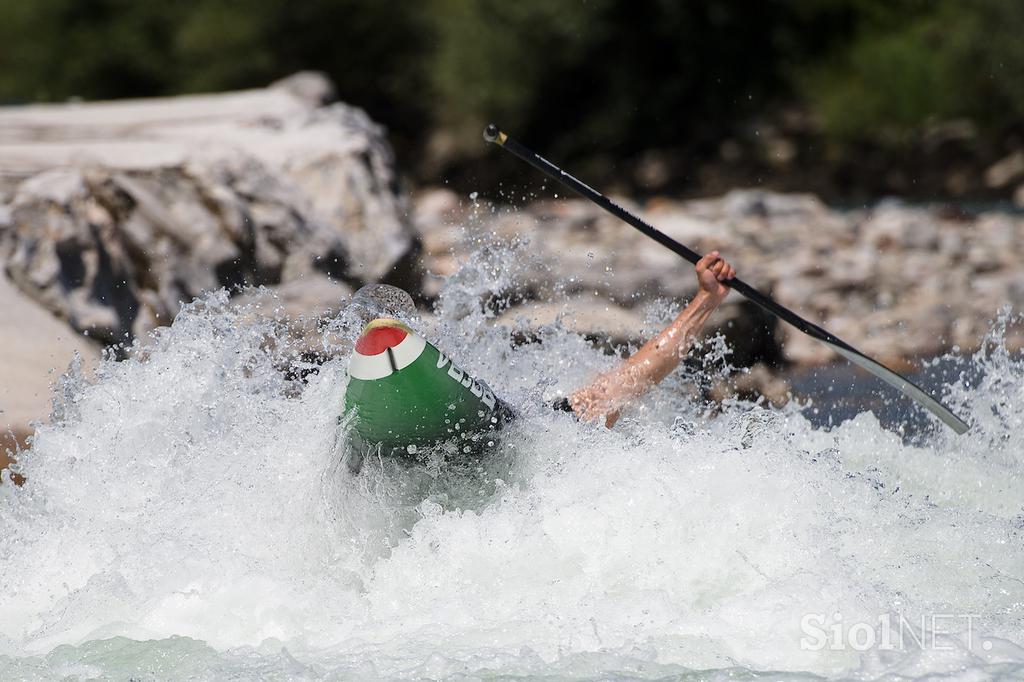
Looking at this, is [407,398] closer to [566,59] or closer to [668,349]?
[668,349]

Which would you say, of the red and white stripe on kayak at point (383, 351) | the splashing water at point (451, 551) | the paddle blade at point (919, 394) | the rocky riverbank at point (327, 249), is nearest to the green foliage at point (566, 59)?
the rocky riverbank at point (327, 249)

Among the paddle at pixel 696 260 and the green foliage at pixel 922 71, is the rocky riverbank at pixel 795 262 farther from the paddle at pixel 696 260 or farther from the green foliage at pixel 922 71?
the green foliage at pixel 922 71

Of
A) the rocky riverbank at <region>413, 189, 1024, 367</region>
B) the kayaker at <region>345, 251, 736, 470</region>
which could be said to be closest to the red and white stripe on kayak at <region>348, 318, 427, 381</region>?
the kayaker at <region>345, 251, 736, 470</region>

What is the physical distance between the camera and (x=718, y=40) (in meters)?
17.7

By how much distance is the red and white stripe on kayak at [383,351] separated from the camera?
3.55 m

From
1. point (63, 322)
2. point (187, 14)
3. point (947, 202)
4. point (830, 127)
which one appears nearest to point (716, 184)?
point (830, 127)

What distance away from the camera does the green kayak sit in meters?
3.56

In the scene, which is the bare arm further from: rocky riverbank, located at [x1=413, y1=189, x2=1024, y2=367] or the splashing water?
rocky riverbank, located at [x1=413, y1=189, x2=1024, y2=367]

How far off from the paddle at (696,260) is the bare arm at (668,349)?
2.5 inches

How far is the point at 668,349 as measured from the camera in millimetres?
4516

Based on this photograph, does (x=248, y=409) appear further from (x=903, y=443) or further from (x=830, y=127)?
(x=830, y=127)

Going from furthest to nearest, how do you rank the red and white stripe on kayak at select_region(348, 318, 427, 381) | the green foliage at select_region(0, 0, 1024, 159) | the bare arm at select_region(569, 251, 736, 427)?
the green foliage at select_region(0, 0, 1024, 159) → the bare arm at select_region(569, 251, 736, 427) → the red and white stripe on kayak at select_region(348, 318, 427, 381)

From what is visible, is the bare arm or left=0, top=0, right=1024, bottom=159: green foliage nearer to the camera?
the bare arm

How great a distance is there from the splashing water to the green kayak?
102mm
